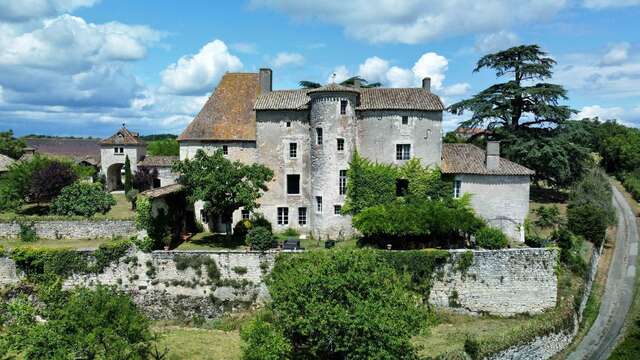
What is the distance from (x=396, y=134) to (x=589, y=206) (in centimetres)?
1536

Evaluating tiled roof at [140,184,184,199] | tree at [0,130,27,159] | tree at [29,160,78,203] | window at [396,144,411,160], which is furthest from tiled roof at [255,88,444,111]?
tree at [0,130,27,159]

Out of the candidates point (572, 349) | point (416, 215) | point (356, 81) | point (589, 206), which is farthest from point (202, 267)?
point (589, 206)

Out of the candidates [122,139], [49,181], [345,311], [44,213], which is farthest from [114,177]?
[345,311]

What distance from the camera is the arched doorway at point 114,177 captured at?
52.0 meters

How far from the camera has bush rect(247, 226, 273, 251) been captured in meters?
26.3

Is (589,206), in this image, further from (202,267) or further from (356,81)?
(202,267)

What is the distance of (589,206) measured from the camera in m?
34.4

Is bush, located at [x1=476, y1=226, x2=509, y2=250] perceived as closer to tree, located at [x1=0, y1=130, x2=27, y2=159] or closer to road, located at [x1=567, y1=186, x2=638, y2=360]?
road, located at [x1=567, y1=186, x2=638, y2=360]

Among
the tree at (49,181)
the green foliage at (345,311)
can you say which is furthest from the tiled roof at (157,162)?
the green foliage at (345,311)

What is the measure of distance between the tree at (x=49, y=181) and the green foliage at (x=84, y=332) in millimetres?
23829

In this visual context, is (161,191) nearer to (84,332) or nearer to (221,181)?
(221,181)

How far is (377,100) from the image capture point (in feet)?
104

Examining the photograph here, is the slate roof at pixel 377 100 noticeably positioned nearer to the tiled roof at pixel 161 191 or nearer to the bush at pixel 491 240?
the tiled roof at pixel 161 191

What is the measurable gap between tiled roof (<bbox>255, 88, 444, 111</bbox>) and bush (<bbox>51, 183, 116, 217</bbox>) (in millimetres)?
14053
